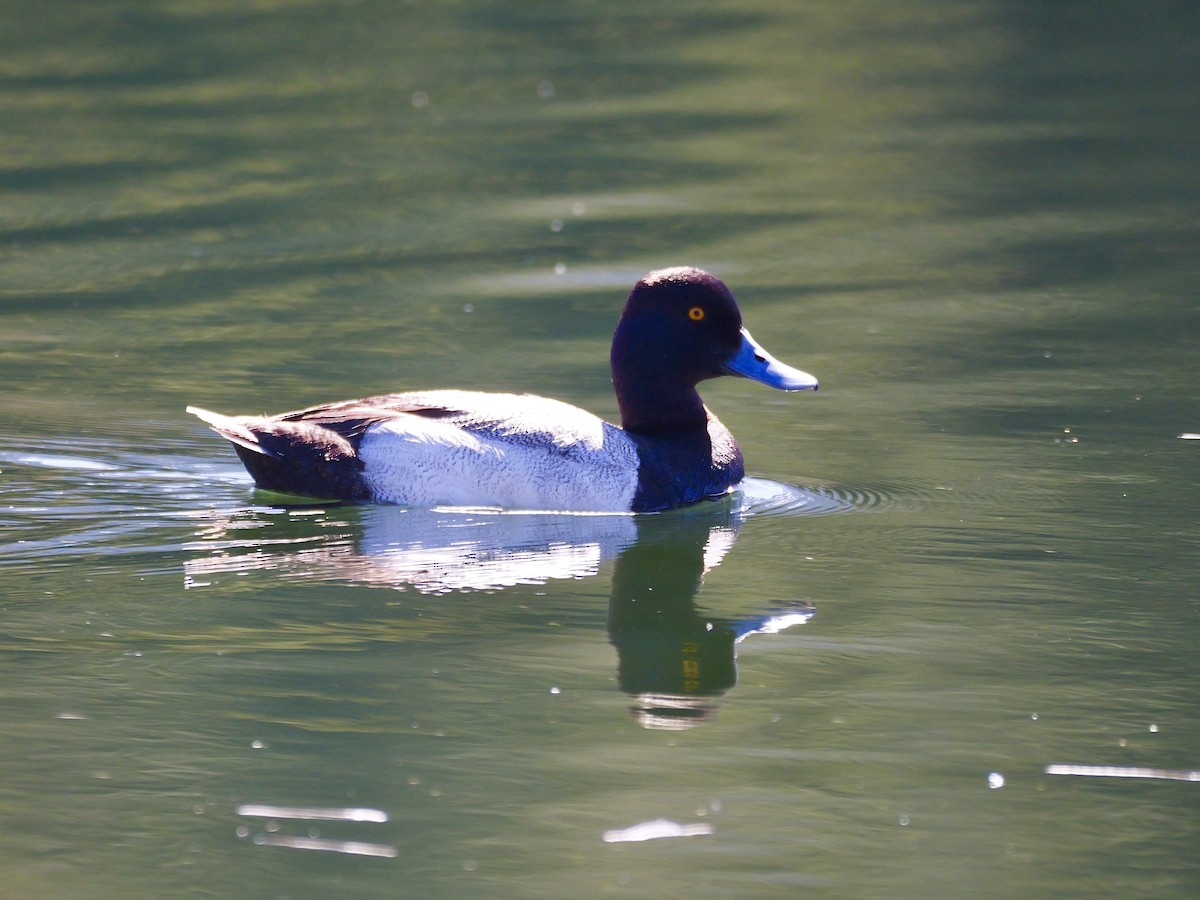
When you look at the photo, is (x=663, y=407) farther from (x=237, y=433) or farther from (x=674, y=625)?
(x=674, y=625)

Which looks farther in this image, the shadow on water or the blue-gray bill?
the blue-gray bill

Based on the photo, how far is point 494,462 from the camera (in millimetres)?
7371

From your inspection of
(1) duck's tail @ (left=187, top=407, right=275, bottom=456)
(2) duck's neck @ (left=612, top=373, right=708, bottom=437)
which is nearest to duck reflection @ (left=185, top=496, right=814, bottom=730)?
(1) duck's tail @ (left=187, top=407, right=275, bottom=456)

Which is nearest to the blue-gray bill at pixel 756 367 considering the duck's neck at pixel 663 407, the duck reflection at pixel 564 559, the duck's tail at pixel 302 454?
the duck's neck at pixel 663 407

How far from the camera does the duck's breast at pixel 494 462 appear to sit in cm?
736

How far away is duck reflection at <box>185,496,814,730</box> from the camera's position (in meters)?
5.78

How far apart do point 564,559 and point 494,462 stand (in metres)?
0.71

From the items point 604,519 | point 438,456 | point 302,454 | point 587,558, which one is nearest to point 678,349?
point 604,519

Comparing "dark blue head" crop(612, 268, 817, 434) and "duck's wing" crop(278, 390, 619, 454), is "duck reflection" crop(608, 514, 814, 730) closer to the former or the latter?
"duck's wing" crop(278, 390, 619, 454)

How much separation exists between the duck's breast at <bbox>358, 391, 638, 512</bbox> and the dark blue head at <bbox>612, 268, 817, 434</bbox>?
1.77ft

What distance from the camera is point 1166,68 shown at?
693 inches

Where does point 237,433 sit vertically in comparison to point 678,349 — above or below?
below

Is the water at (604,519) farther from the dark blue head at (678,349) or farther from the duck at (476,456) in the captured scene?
A: the dark blue head at (678,349)

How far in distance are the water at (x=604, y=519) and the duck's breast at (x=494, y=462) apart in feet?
0.41
